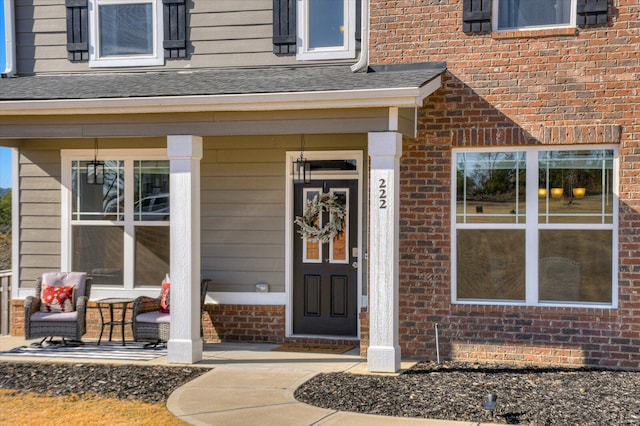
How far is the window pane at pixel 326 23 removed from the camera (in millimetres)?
10922

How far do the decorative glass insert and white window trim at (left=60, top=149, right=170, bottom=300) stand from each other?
195 inches

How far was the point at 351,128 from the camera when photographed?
9.19 metres

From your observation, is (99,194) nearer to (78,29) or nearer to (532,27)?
(78,29)

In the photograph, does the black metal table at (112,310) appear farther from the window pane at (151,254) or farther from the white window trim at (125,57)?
the white window trim at (125,57)

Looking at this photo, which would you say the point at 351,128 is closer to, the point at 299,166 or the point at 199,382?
the point at 299,166

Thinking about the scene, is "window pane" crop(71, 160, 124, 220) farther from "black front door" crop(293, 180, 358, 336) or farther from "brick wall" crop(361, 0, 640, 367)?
"brick wall" crop(361, 0, 640, 367)

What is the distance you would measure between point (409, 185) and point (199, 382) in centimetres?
343

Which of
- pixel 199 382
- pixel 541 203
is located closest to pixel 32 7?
pixel 199 382

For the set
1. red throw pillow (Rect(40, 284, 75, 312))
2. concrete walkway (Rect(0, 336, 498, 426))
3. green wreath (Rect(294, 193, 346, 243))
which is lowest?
concrete walkway (Rect(0, 336, 498, 426))

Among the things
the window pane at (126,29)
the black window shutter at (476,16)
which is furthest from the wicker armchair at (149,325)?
the black window shutter at (476,16)

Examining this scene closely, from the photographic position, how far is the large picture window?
1177cm

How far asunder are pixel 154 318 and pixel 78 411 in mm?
3138

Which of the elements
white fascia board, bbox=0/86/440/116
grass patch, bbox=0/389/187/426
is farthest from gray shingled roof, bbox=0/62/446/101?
grass patch, bbox=0/389/187/426

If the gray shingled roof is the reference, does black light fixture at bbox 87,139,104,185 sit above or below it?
below
